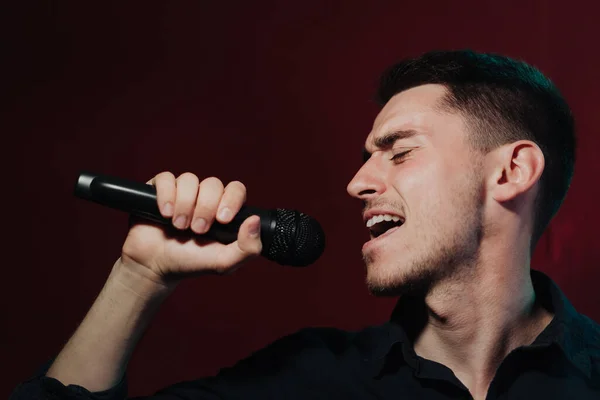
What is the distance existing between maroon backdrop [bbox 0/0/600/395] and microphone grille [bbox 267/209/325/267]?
1.05 meters

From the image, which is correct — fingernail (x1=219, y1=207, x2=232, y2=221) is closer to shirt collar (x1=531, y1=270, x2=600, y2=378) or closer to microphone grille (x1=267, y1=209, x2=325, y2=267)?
microphone grille (x1=267, y1=209, x2=325, y2=267)

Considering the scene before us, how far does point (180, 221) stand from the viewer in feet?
4.17

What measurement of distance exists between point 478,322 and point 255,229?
65cm

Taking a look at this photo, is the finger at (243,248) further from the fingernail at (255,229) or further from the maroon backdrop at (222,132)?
the maroon backdrop at (222,132)

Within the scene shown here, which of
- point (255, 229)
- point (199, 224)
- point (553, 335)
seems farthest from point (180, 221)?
point (553, 335)

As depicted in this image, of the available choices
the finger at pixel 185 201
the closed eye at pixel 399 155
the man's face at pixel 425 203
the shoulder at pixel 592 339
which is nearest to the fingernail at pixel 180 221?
the finger at pixel 185 201

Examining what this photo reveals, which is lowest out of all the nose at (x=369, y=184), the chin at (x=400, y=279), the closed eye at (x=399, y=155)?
the chin at (x=400, y=279)

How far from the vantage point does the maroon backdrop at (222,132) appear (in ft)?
7.36

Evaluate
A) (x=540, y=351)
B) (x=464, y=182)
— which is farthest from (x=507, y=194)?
(x=540, y=351)

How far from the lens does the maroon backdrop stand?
224cm

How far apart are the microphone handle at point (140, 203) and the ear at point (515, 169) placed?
0.63 m

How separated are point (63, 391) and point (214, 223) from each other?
47 centimetres

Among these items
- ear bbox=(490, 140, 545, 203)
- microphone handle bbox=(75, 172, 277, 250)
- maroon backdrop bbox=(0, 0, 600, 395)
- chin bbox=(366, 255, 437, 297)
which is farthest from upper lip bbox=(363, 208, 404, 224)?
maroon backdrop bbox=(0, 0, 600, 395)

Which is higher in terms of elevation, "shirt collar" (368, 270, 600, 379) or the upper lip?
the upper lip
